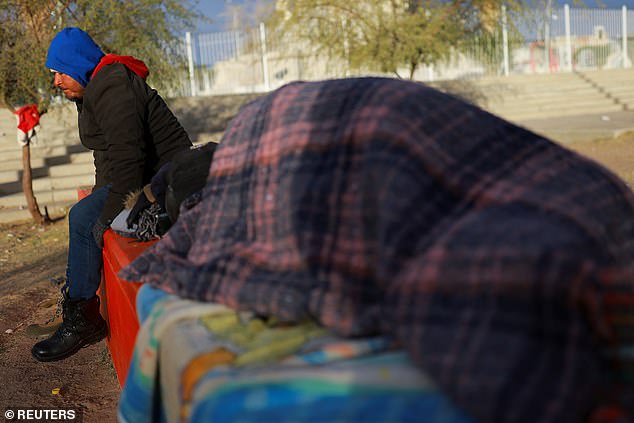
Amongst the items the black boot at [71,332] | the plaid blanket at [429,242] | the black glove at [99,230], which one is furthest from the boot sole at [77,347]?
the plaid blanket at [429,242]

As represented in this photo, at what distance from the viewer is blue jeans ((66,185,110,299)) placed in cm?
350

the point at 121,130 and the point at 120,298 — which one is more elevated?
the point at 121,130

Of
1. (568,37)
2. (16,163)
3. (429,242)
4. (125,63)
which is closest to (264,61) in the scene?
(16,163)

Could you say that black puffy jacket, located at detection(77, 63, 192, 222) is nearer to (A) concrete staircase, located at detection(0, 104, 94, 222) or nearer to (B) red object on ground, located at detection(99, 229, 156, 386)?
(B) red object on ground, located at detection(99, 229, 156, 386)

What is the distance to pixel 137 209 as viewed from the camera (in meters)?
3.17

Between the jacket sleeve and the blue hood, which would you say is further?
the blue hood

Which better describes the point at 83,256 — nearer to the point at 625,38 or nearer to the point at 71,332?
the point at 71,332

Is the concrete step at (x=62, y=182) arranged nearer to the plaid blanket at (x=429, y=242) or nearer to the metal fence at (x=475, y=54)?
the metal fence at (x=475, y=54)

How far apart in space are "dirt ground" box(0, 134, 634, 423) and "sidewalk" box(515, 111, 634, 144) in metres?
8.25

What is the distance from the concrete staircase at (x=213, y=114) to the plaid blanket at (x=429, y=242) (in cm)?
733

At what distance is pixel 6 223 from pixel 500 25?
50.3 ft

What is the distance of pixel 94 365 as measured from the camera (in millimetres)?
3668
